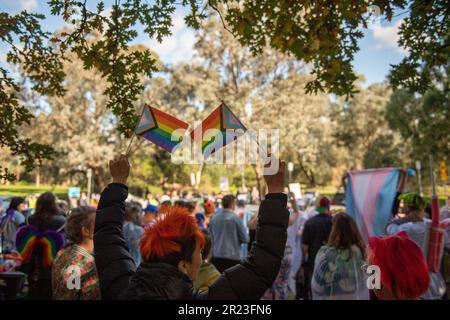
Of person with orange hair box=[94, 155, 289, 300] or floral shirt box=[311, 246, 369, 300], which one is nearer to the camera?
person with orange hair box=[94, 155, 289, 300]

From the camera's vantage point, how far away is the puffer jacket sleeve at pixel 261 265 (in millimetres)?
1847

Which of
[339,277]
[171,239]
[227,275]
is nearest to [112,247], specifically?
[171,239]

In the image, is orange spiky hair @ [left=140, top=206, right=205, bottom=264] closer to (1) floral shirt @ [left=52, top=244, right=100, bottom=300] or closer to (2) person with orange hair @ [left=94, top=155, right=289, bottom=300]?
(2) person with orange hair @ [left=94, top=155, right=289, bottom=300]

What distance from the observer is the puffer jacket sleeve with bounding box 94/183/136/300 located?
6.67 ft

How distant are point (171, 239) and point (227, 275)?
311 mm

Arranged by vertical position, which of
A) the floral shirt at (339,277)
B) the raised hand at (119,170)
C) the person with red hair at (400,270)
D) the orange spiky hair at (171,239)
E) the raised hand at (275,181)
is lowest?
the floral shirt at (339,277)

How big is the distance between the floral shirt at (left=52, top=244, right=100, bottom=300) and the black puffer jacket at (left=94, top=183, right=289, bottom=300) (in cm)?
98

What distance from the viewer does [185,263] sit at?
1.94m

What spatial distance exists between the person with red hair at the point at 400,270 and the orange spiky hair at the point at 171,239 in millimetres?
971


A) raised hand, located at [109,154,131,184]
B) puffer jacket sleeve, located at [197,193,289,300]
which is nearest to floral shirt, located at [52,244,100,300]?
raised hand, located at [109,154,131,184]

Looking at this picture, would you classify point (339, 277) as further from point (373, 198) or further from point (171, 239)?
point (373, 198)

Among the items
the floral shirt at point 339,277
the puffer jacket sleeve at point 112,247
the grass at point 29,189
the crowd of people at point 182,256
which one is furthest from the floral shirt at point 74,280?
the floral shirt at point 339,277

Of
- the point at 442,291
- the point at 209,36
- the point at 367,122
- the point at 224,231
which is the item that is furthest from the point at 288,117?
the point at 442,291

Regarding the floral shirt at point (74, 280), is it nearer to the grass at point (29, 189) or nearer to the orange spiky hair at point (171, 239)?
the orange spiky hair at point (171, 239)
